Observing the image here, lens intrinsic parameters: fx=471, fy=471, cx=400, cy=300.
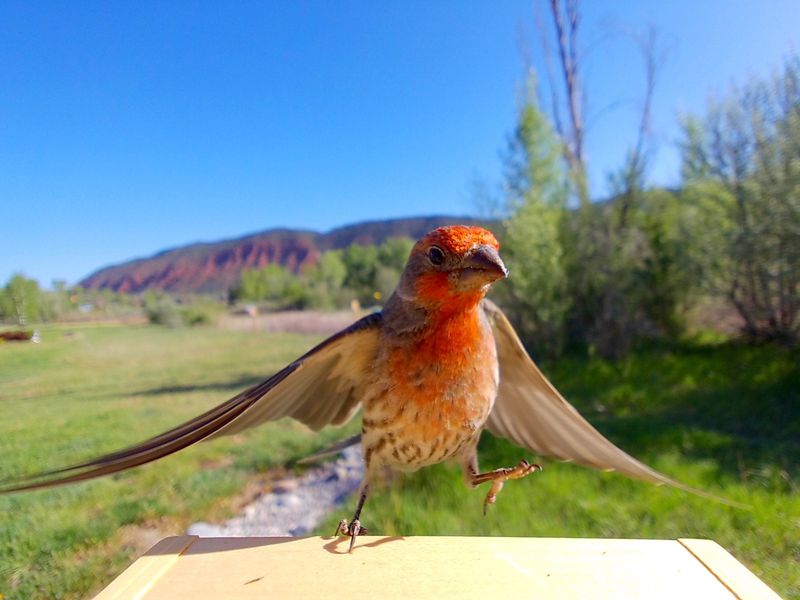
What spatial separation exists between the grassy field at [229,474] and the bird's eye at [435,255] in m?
2.05

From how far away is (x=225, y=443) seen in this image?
3908 mm

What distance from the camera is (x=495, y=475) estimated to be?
179cm

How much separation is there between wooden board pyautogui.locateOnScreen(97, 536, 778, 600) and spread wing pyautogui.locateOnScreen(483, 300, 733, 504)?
44cm

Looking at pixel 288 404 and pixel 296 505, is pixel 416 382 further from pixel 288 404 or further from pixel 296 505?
pixel 296 505

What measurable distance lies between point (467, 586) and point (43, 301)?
127 inches

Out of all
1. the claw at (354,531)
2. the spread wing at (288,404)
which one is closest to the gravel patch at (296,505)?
the spread wing at (288,404)

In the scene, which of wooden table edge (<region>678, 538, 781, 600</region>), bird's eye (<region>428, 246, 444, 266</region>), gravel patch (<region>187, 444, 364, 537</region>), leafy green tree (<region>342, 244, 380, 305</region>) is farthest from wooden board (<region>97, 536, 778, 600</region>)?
leafy green tree (<region>342, 244, 380, 305</region>)

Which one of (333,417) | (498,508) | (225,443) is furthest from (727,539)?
(225,443)

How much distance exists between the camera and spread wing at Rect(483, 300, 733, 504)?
80.1 inches

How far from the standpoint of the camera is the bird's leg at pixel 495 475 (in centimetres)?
170

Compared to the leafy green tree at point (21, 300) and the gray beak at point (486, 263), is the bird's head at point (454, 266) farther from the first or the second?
the leafy green tree at point (21, 300)

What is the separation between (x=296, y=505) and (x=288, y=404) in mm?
1980

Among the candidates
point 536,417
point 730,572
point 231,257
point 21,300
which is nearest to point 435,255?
point 536,417

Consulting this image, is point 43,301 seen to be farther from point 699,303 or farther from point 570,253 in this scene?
Result: point 699,303
